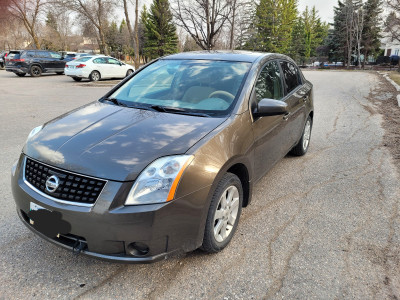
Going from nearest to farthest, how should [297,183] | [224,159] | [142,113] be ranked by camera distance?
1. [224,159]
2. [142,113]
3. [297,183]

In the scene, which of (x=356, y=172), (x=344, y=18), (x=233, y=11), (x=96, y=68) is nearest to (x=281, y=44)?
(x=344, y=18)

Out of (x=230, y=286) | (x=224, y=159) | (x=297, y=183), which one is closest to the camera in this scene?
(x=230, y=286)

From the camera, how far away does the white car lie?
17.3m

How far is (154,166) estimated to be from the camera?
6.88ft


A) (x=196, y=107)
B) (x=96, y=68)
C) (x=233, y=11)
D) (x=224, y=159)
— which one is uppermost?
(x=233, y=11)

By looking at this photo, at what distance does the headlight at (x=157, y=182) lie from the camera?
78.9 inches

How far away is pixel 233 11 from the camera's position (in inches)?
802

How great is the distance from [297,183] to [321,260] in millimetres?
1617

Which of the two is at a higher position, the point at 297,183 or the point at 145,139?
the point at 145,139

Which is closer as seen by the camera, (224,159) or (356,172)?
(224,159)

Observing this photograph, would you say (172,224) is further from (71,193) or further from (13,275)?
(13,275)

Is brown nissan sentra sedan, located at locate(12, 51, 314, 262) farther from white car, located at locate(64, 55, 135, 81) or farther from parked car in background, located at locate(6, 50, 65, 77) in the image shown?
parked car in background, located at locate(6, 50, 65, 77)

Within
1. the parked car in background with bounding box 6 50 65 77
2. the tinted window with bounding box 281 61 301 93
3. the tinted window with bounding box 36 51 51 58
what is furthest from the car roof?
the tinted window with bounding box 36 51 51 58

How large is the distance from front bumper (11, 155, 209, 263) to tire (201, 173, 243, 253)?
0.22 metres
